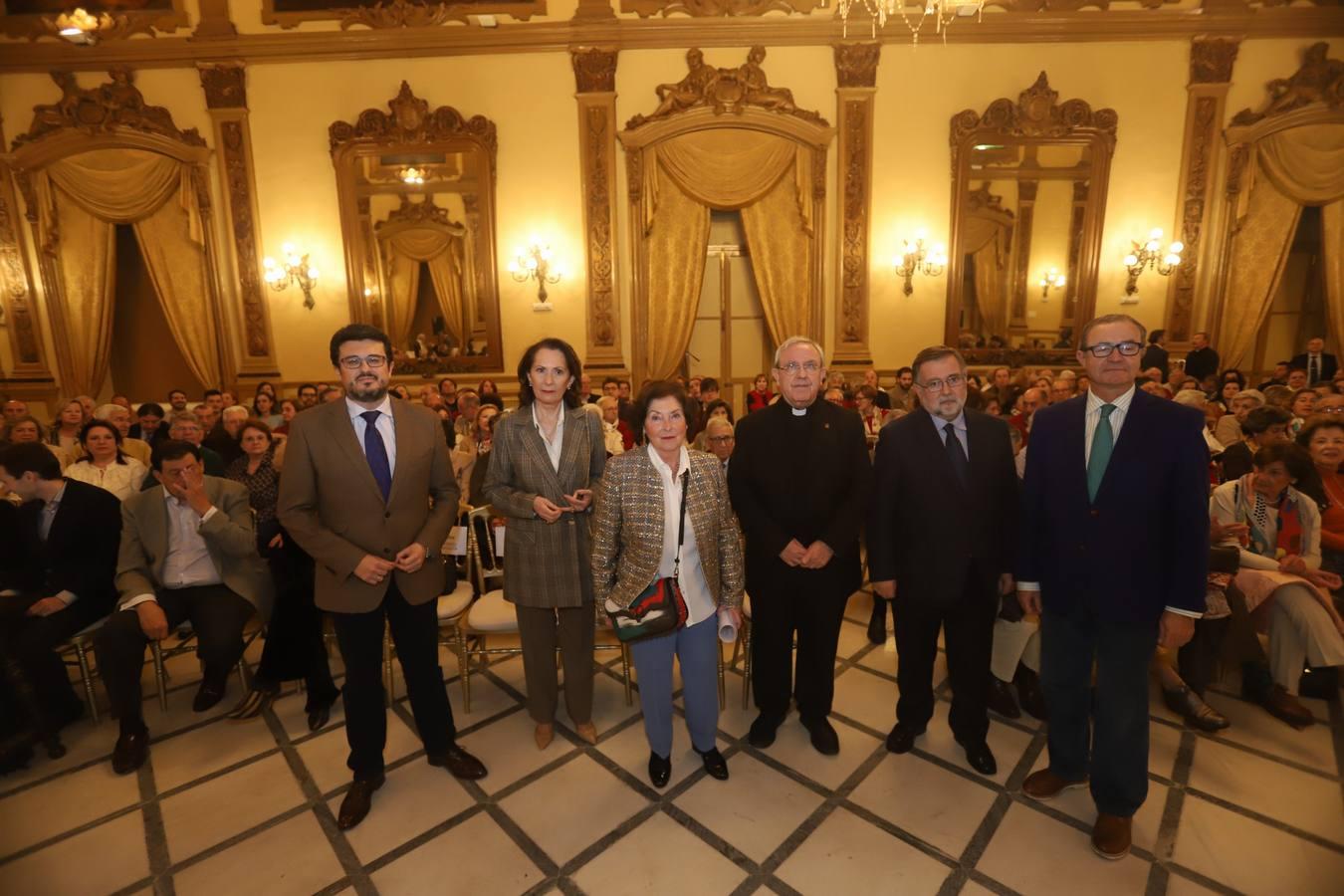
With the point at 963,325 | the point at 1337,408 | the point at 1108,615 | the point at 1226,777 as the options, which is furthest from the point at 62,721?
the point at 963,325

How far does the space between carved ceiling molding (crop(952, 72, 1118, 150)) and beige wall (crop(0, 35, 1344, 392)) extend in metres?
0.18

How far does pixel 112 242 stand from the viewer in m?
8.70

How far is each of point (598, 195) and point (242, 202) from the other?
4.76 metres

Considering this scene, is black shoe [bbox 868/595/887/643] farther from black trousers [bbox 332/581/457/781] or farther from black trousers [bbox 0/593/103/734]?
black trousers [bbox 0/593/103/734]

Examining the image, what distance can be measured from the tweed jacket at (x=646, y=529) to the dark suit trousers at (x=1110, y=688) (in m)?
1.19

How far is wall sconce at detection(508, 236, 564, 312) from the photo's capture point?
8562mm

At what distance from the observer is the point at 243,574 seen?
3.20 metres

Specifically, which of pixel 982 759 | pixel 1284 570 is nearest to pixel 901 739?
pixel 982 759

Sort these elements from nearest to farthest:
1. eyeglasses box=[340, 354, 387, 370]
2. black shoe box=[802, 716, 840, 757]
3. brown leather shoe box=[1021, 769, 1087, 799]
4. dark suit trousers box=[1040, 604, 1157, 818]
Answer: dark suit trousers box=[1040, 604, 1157, 818], eyeglasses box=[340, 354, 387, 370], brown leather shoe box=[1021, 769, 1087, 799], black shoe box=[802, 716, 840, 757]

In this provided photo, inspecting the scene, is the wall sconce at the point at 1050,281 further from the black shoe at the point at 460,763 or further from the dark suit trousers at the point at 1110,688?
the black shoe at the point at 460,763

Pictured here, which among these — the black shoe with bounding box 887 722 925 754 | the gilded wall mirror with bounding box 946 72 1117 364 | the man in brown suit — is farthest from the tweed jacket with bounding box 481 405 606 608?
the gilded wall mirror with bounding box 946 72 1117 364

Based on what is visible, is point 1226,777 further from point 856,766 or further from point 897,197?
point 897,197

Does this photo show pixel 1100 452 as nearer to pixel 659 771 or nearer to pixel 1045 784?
pixel 1045 784

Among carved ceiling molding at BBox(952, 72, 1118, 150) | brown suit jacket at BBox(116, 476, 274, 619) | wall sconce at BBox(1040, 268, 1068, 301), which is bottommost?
brown suit jacket at BBox(116, 476, 274, 619)
